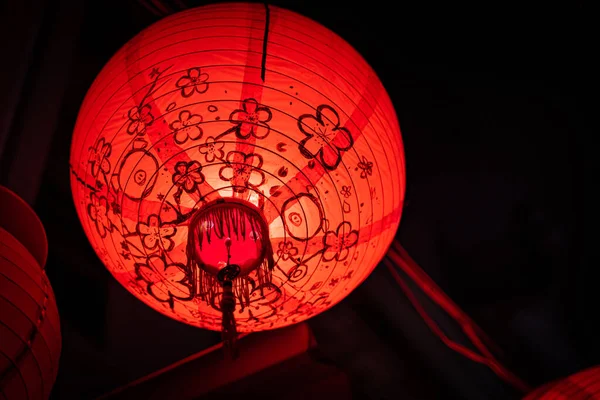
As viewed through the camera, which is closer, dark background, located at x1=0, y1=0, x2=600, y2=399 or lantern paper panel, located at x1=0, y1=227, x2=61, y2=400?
lantern paper panel, located at x1=0, y1=227, x2=61, y2=400

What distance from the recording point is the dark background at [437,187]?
5.70 feet

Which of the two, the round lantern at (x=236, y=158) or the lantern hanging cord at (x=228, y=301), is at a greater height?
the round lantern at (x=236, y=158)

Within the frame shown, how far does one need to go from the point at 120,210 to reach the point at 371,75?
26.9 inches

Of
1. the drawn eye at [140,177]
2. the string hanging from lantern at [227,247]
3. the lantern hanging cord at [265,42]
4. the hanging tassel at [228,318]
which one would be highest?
the lantern hanging cord at [265,42]

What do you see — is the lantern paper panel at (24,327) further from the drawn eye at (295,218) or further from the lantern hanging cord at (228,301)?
the drawn eye at (295,218)

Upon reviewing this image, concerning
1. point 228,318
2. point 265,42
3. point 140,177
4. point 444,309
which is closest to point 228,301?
point 228,318

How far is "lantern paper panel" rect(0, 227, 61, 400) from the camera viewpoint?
0.96m

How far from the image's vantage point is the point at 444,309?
2.01 metres

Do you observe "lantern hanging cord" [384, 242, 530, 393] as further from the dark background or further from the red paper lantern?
the red paper lantern

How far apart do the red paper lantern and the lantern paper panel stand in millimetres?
1393

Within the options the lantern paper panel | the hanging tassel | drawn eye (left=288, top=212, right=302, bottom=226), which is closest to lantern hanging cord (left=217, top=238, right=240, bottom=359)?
the hanging tassel

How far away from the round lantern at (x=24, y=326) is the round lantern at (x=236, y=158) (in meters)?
0.16

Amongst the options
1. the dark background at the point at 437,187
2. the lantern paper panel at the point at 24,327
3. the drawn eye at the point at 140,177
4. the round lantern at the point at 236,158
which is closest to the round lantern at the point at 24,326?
the lantern paper panel at the point at 24,327

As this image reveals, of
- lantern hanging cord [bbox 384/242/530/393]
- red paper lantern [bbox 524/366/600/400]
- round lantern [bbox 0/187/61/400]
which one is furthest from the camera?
lantern hanging cord [bbox 384/242/530/393]
